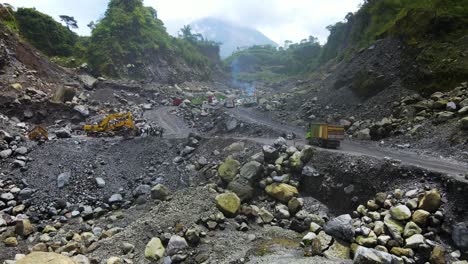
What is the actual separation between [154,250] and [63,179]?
9124mm

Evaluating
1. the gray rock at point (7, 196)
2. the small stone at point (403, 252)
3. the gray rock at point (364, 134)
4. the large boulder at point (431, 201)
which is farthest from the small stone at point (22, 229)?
the gray rock at point (364, 134)

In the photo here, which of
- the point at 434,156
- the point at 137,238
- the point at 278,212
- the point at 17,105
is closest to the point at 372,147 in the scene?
the point at 434,156

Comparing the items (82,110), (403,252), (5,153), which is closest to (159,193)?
(5,153)

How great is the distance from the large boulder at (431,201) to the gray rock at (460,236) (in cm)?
87

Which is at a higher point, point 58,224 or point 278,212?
point 278,212

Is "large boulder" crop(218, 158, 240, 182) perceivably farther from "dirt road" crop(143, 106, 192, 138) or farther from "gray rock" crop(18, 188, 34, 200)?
"dirt road" crop(143, 106, 192, 138)

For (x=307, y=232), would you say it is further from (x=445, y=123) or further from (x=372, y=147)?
(x=445, y=123)

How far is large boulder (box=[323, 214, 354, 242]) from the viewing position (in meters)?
10.7

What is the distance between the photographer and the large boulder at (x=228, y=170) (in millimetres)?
15766

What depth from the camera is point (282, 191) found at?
1400 cm

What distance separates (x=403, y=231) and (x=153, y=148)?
1642cm

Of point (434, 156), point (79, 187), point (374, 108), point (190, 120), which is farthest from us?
point (190, 120)

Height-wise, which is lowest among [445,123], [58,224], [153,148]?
[58,224]

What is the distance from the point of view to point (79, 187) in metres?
16.8
